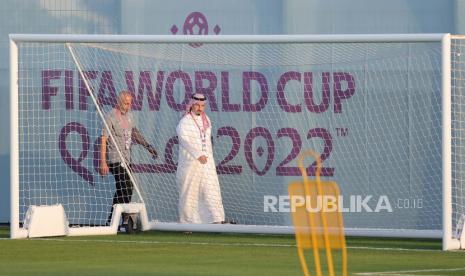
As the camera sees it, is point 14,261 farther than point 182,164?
No

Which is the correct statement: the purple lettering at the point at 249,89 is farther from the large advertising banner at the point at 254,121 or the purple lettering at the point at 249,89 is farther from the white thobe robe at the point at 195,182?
the white thobe robe at the point at 195,182

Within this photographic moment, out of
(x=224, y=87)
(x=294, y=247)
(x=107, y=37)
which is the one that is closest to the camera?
(x=294, y=247)

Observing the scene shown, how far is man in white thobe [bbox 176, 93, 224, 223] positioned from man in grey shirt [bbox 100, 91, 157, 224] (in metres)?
0.62

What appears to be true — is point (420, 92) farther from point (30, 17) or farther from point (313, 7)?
point (30, 17)

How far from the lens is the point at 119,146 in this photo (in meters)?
19.7

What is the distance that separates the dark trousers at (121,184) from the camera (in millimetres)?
19609

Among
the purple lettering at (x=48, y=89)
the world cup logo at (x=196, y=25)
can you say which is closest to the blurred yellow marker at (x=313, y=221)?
the world cup logo at (x=196, y=25)

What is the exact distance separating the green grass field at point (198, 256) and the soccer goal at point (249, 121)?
23.2 inches

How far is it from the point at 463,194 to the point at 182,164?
3.40 m

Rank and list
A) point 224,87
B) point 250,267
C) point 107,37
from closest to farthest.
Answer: point 250,267 < point 107,37 < point 224,87

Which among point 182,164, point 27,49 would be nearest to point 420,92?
point 182,164

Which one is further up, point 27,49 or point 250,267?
point 27,49

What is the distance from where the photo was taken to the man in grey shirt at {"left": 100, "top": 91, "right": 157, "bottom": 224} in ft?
64.2

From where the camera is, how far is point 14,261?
1440 cm
